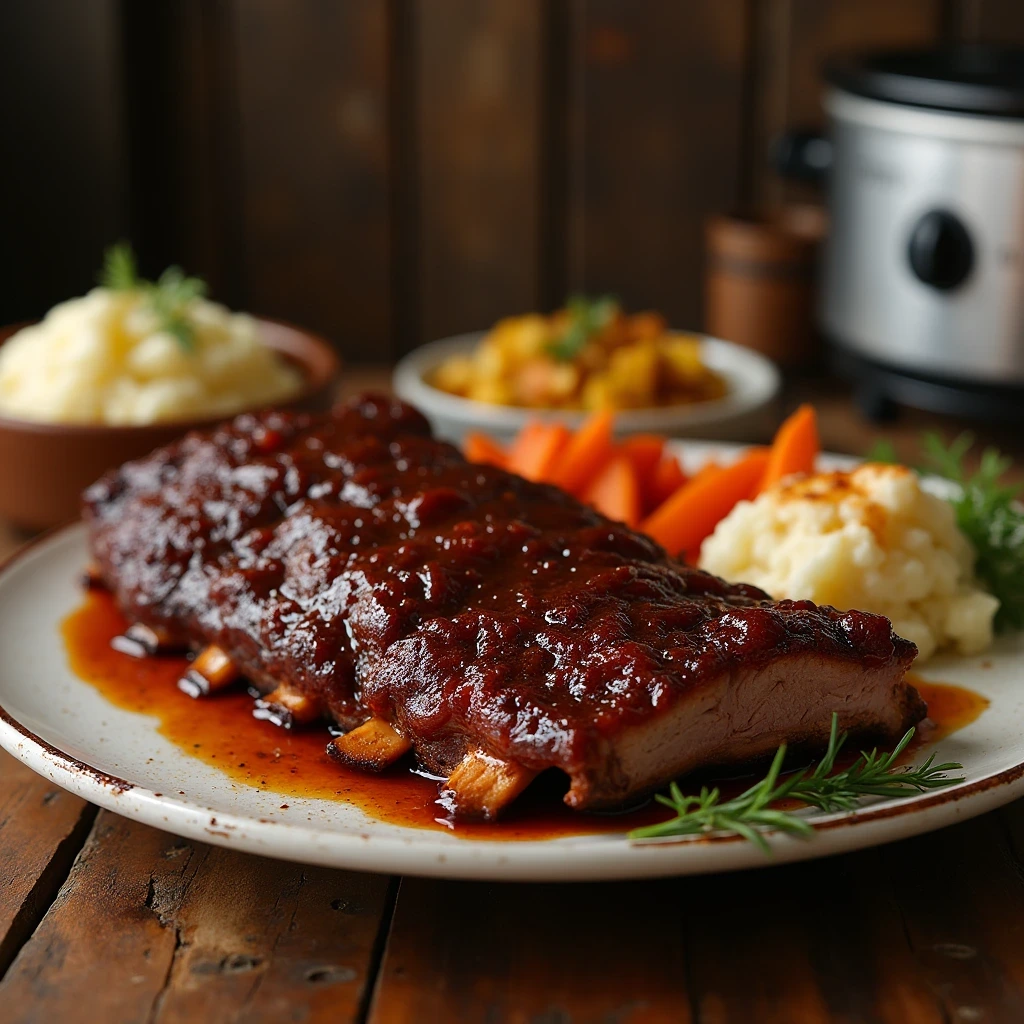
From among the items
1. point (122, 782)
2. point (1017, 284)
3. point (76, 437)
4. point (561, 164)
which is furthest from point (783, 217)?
point (122, 782)

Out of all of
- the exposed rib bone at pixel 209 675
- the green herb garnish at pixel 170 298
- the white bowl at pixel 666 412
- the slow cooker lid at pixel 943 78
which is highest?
the slow cooker lid at pixel 943 78

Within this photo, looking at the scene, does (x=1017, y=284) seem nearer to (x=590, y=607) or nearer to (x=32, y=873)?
(x=590, y=607)

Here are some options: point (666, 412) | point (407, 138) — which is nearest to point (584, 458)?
point (666, 412)

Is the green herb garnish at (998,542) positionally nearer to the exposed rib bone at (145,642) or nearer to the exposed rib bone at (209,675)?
the exposed rib bone at (209,675)

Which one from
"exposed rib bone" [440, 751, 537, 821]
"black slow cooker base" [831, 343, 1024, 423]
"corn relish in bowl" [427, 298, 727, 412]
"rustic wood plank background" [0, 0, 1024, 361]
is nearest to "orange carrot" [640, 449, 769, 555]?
"corn relish in bowl" [427, 298, 727, 412]

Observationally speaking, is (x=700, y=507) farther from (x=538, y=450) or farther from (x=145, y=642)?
(x=145, y=642)

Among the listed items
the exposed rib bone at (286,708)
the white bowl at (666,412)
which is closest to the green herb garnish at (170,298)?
the white bowl at (666,412)

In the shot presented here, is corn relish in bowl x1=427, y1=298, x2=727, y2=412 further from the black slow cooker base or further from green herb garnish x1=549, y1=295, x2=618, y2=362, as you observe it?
the black slow cooker base
